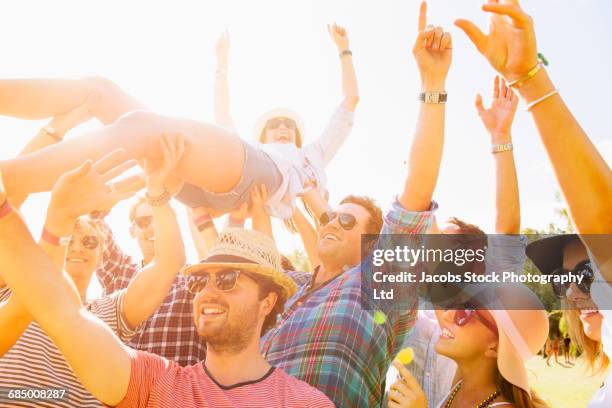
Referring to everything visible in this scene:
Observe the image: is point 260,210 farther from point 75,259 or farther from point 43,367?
point 43,367

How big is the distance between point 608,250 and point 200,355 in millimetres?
2672

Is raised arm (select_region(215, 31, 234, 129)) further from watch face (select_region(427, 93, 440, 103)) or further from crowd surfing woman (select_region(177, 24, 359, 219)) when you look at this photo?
watch face (select_region(427, 93, 440, 103))

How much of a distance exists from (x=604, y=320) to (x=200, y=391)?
1809 millimetres

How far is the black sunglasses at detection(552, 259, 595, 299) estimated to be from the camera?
2553 mm

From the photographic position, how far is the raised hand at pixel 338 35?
16.1 ft

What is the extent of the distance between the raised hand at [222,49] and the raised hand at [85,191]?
2.74m

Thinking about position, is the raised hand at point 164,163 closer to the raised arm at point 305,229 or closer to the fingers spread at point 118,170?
the fingers spread at point 118,170

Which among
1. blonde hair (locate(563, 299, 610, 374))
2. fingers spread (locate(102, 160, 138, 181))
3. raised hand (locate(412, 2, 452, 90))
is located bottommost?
blonde hair (locate(563, 299, 610, 374))

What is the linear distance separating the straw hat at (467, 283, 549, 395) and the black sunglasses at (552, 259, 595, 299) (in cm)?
14

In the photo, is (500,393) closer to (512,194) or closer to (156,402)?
(512,194)

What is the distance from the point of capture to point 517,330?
267 centimetres

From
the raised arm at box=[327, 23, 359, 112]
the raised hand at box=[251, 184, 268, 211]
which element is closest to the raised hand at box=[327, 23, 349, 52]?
the raised arm at box=[327, 23, 359, 112]

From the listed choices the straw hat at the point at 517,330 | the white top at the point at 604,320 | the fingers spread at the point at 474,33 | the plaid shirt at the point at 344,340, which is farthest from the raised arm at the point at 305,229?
the fingers spread at the point at 474,33

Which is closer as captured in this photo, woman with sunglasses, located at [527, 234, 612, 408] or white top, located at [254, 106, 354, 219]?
woman with sunglasses, located at [527, 234, 612, 408]
